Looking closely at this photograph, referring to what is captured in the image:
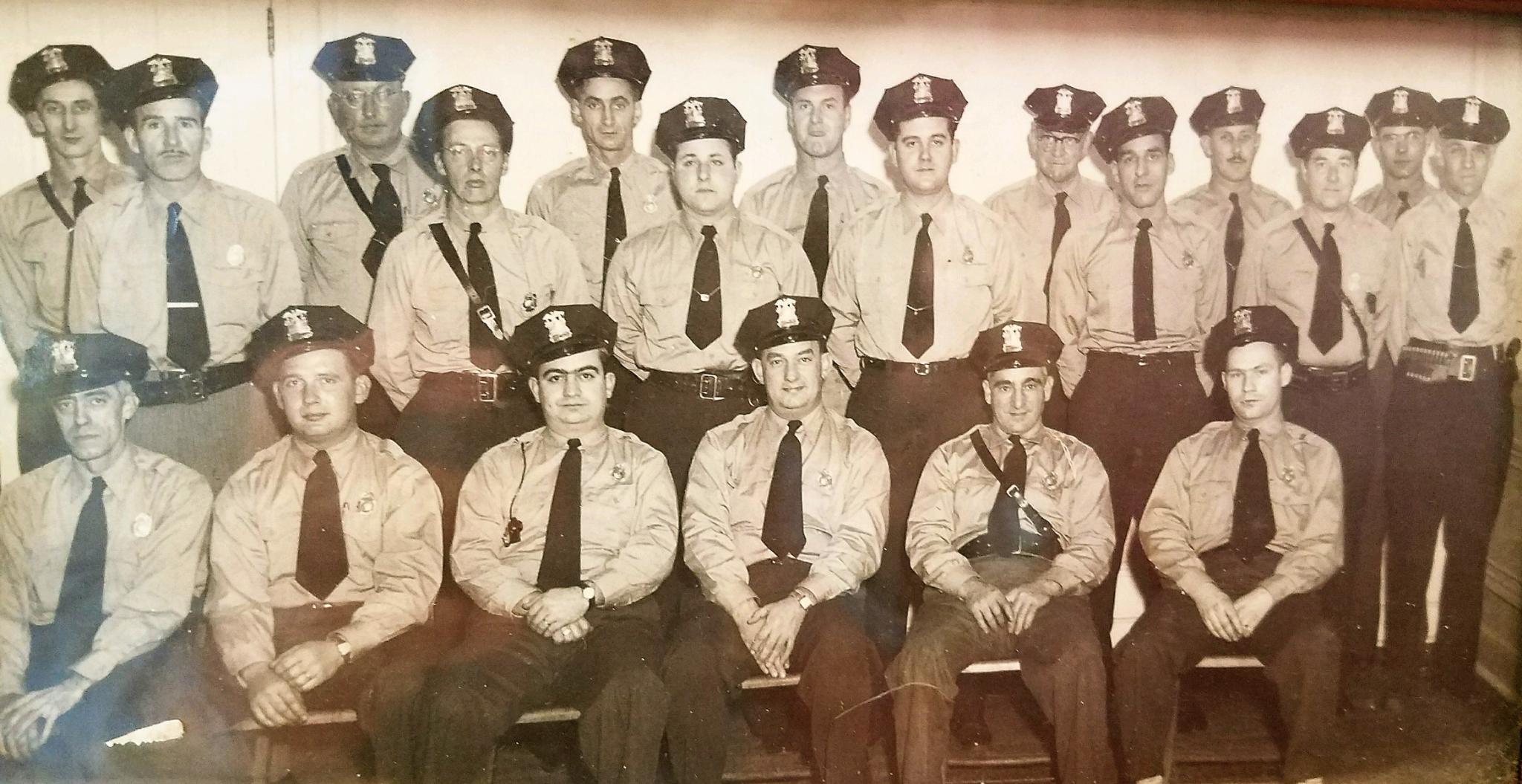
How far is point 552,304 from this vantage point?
76.8 inches

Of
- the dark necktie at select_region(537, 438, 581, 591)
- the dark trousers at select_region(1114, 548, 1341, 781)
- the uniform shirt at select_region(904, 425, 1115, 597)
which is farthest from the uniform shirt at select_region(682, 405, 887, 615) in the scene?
the dark trousers at select_region(1114, 548, 1341, 781)

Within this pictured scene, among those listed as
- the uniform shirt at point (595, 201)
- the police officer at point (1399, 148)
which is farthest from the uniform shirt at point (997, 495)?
the police officer at point (1399, 148)

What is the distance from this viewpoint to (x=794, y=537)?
6.42 feet

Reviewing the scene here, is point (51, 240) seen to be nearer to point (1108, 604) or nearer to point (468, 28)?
point (468, 28)

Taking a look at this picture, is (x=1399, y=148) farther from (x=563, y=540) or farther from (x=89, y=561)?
(x=89, y=561)

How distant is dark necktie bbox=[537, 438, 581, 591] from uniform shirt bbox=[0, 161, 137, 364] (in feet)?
3.39

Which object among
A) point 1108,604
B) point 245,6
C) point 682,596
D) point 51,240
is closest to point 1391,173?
point 1108,604

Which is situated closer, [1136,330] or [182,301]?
[182,301]

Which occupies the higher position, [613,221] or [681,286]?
[613,221]

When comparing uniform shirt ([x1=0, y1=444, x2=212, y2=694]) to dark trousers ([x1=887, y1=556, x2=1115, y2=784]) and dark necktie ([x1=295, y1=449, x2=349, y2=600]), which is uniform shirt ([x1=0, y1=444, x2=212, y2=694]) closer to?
dark necktie ([x1=295, y1=449, x2=349, y2=600])

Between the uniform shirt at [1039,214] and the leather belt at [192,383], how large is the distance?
5.32ft

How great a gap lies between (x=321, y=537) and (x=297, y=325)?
0.43 metres

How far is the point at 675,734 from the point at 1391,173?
202 centimetres

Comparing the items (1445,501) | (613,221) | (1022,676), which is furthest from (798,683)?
(1445,501)
